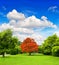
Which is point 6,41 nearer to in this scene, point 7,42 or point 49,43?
point 7,42

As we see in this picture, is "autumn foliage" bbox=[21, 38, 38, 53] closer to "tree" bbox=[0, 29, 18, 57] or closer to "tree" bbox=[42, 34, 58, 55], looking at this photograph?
"tree" bbox=[42, 34, 58, 55]

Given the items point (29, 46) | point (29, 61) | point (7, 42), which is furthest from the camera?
point (29, 46)

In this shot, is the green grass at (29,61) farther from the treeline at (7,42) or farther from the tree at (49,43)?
the tree at (49,43)

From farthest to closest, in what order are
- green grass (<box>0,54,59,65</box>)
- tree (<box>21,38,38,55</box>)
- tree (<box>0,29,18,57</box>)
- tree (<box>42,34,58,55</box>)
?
tree (<box>21,38,38,55</box>) → tree (<box>42,34,58,55</box>) → tree (<box>0,29,18,57</box>) → green grass (<box>0,54,59,65</box>)

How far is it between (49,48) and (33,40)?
20.2 feet

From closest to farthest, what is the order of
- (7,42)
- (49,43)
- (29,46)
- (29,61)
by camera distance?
(29,61)
(7,42)
(49,43)
(29,46)

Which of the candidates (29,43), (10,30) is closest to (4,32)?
(10,30)

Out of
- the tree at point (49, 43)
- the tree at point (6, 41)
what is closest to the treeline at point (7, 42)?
the tree at point (6, 41)

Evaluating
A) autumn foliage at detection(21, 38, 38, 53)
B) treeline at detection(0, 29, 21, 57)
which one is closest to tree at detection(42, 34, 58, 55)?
autumn foliage at detection(21, 38, 38, 53)

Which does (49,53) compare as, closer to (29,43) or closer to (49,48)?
(49,48)

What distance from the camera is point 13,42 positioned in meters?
50.8

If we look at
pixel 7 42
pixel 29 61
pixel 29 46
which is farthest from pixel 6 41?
pixel 29 46

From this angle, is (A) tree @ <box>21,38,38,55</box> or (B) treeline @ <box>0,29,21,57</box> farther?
(A) tree @ <box>21,38,38,55</box>

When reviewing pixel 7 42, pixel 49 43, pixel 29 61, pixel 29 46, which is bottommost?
pixel 29 61
